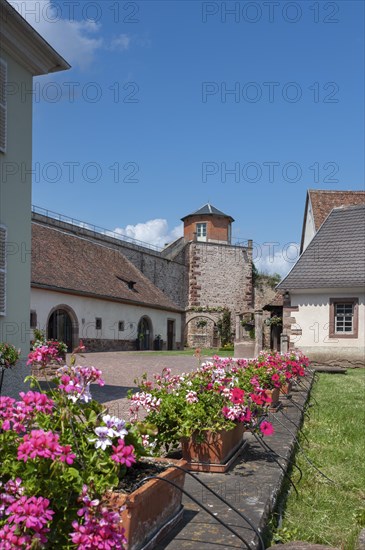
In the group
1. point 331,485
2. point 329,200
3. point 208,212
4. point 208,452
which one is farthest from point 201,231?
point 208,452

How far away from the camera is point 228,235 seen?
52.2 m

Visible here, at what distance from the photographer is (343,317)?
21156 mm

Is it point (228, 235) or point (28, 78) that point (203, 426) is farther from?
point (228, 235)

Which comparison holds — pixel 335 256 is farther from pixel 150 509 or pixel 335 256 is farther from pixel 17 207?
pixel 150 509

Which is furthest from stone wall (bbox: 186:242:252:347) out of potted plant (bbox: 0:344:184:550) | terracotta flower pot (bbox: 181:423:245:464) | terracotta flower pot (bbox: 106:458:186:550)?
potted plant (bbox: 0:344:184:550)

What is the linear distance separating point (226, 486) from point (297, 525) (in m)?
0.50

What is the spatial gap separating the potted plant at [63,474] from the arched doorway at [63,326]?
24317 millimetres

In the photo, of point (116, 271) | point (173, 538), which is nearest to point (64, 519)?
point (173, 538)

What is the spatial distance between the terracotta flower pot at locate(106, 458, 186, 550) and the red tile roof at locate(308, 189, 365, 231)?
962 inches

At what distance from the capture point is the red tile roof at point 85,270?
1040 inches

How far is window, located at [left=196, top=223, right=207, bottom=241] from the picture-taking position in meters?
51.6

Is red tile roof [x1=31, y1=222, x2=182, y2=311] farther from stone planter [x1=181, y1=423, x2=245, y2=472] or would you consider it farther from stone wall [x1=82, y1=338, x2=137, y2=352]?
stone planter [x1=181, y1=423, x2=245, y2=472]

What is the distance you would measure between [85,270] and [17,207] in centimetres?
2106

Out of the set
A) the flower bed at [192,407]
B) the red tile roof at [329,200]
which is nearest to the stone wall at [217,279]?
the red tile roof at [329,200]
